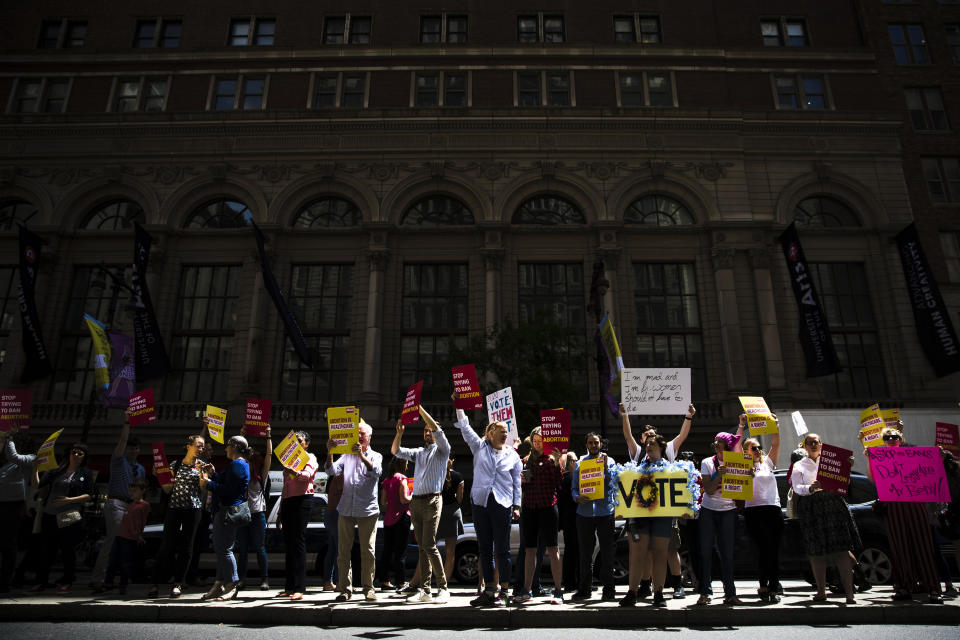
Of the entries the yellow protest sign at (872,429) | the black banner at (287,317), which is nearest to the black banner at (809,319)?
the yellow protest sign at (872,429)

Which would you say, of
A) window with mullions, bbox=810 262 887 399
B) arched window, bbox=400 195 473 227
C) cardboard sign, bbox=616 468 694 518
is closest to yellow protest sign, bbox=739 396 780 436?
cardboard sign, bbox=616 468 694 518

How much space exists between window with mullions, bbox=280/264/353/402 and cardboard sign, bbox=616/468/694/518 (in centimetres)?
1819

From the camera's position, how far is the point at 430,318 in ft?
83.0

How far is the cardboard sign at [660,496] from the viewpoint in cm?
749

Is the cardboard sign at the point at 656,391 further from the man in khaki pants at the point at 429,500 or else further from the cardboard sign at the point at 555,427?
the man in khaki pants at the point at 429,500

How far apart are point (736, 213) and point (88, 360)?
28653 mm

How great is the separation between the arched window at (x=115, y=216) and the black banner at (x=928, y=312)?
33.2 m

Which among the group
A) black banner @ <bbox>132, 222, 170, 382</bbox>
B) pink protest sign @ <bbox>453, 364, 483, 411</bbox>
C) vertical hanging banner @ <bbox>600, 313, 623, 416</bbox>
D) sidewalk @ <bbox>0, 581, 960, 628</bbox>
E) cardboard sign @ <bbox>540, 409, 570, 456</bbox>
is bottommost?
sidewalk @ <bbox>0, 581, 960, 628</bbox>

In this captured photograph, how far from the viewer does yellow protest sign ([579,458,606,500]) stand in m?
8.06

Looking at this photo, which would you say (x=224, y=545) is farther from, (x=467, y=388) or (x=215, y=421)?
(x=467, y=388)

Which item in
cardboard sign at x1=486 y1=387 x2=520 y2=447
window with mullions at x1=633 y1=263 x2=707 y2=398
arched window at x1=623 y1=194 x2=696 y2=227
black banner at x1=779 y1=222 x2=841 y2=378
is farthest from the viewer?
arched window at x1=623 y1=194 x2=696 y2=227

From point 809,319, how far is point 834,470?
17.5 meters

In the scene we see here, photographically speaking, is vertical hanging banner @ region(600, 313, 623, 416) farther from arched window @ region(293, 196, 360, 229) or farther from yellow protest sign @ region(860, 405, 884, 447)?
arched window @ region(293, 196, 360, 229)

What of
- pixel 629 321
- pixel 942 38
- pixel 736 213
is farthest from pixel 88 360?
pixel 942 38
